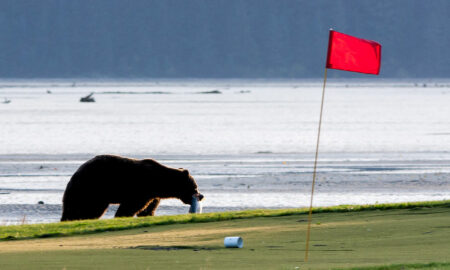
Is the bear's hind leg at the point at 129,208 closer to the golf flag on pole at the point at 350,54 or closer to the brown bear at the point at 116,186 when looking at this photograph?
the brown bear at the point at 116,186

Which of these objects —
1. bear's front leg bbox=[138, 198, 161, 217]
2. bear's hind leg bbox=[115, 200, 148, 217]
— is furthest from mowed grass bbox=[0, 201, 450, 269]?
bear's front leg bbox=[138, 198, 161, 217]

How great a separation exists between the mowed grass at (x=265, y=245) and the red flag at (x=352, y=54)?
2.41 metres

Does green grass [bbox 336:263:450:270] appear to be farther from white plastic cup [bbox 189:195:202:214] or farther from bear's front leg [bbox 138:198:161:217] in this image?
bear's front leg [bbox 138:198:161:217]

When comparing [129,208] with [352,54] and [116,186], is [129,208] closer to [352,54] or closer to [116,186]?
[116,186]

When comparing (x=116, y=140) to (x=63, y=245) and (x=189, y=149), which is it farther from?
(x=63, y=245)

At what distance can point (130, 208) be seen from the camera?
2220 cm

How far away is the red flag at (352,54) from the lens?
14922 mm

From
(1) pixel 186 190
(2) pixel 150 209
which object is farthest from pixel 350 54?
(2) pixel 150 209

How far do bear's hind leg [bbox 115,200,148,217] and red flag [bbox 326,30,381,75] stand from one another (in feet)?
25.3

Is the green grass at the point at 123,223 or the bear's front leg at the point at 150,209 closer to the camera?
the green grass at the point at 123,223

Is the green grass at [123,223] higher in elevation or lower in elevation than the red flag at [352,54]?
lower

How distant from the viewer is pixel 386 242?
48.8 ft

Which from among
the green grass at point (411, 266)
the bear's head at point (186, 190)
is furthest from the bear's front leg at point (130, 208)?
the green grass at point (411, 266)

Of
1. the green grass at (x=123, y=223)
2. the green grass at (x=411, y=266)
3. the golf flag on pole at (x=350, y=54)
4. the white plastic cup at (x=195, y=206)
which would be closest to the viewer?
the green grass at (x=411, y=266)
